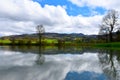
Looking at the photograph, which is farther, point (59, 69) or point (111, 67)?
point (111, 67)

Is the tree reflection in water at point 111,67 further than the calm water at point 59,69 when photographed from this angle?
Yes

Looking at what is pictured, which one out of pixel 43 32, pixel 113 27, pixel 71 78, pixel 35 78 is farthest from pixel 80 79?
pixel 43 32

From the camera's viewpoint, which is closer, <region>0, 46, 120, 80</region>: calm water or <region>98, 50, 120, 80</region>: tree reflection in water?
<region>0, 46, 120, 80</region>: calm water

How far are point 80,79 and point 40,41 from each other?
238ft

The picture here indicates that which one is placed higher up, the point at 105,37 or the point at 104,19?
the point at 104,19

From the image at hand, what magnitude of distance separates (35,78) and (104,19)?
203 ft

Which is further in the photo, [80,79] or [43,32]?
[43,32]

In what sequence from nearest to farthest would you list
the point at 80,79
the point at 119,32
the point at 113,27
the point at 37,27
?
the point at 80,79 < the point at 113,27 < the point at 119,32 < the point at 37,27

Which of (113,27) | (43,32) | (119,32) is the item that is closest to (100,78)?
(113,27)

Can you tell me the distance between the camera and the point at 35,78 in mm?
10297

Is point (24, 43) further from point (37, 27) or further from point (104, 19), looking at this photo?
point (104, 19)

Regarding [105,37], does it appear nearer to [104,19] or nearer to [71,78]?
[104,19]

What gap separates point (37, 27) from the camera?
87375 millimetres

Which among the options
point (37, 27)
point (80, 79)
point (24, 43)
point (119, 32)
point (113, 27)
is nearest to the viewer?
point (80, 79)
